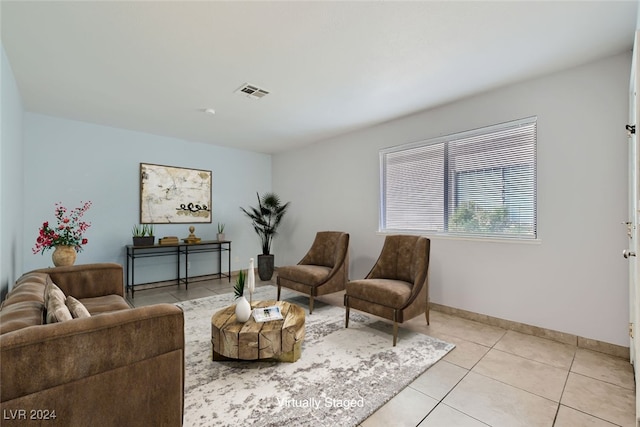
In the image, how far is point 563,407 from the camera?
1.77m

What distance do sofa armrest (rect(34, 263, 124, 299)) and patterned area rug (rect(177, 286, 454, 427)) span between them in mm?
860

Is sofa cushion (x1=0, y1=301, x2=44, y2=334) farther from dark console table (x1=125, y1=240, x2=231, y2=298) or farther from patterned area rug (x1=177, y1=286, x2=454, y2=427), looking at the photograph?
dark console table (x1=125, y1=240, x2=231, y2=298)

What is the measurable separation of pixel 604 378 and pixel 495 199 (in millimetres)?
1729

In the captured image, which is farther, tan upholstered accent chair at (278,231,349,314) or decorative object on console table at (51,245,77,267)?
tan upholstered accent chair at (278,231,349,314)

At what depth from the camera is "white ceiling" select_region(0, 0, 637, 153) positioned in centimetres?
188

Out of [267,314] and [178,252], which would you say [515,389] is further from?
[178,252]

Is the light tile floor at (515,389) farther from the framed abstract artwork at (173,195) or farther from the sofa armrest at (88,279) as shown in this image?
the framed abstract artwork at (173,195)

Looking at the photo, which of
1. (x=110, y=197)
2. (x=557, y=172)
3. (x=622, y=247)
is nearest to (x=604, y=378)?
(x=622, y=247)

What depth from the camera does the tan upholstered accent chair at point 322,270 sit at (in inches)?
136

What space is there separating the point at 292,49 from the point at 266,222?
388 centimetres

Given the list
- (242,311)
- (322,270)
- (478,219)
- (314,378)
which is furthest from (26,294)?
(478,219)

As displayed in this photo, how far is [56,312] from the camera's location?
4.33 ft

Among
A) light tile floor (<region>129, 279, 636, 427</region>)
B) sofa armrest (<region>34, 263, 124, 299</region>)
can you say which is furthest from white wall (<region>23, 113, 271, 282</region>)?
light tile floor (<region>129, 279, 636, 427</region>)

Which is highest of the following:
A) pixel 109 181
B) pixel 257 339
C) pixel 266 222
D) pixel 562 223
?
pixel 109 181
